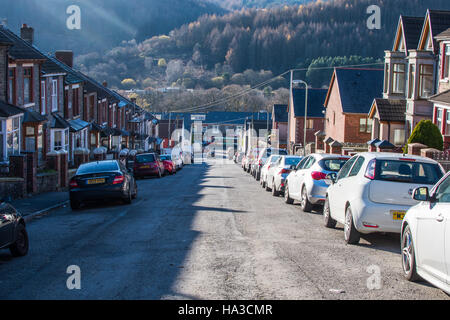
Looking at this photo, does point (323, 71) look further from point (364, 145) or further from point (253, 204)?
point (253, 204)

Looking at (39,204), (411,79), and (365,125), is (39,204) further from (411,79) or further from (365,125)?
(365,125)

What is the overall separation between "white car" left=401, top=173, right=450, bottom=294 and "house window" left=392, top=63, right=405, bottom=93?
101 ft

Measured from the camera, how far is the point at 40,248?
33.9 feet

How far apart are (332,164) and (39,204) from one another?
30.6ft

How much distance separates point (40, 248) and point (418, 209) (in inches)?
255

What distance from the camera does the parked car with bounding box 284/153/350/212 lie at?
14891mm

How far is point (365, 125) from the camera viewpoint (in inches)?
1912

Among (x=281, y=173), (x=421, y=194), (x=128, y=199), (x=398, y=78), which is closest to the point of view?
(x=421, y=194)

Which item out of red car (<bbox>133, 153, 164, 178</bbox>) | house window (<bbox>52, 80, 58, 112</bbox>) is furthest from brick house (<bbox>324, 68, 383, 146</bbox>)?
house window (<bbox>52, 80, 58, 112</bbox>)

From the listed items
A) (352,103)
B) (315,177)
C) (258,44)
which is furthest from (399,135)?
(258,44)

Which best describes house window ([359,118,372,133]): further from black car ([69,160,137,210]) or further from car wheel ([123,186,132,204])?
black car ([69,160,137,210])
